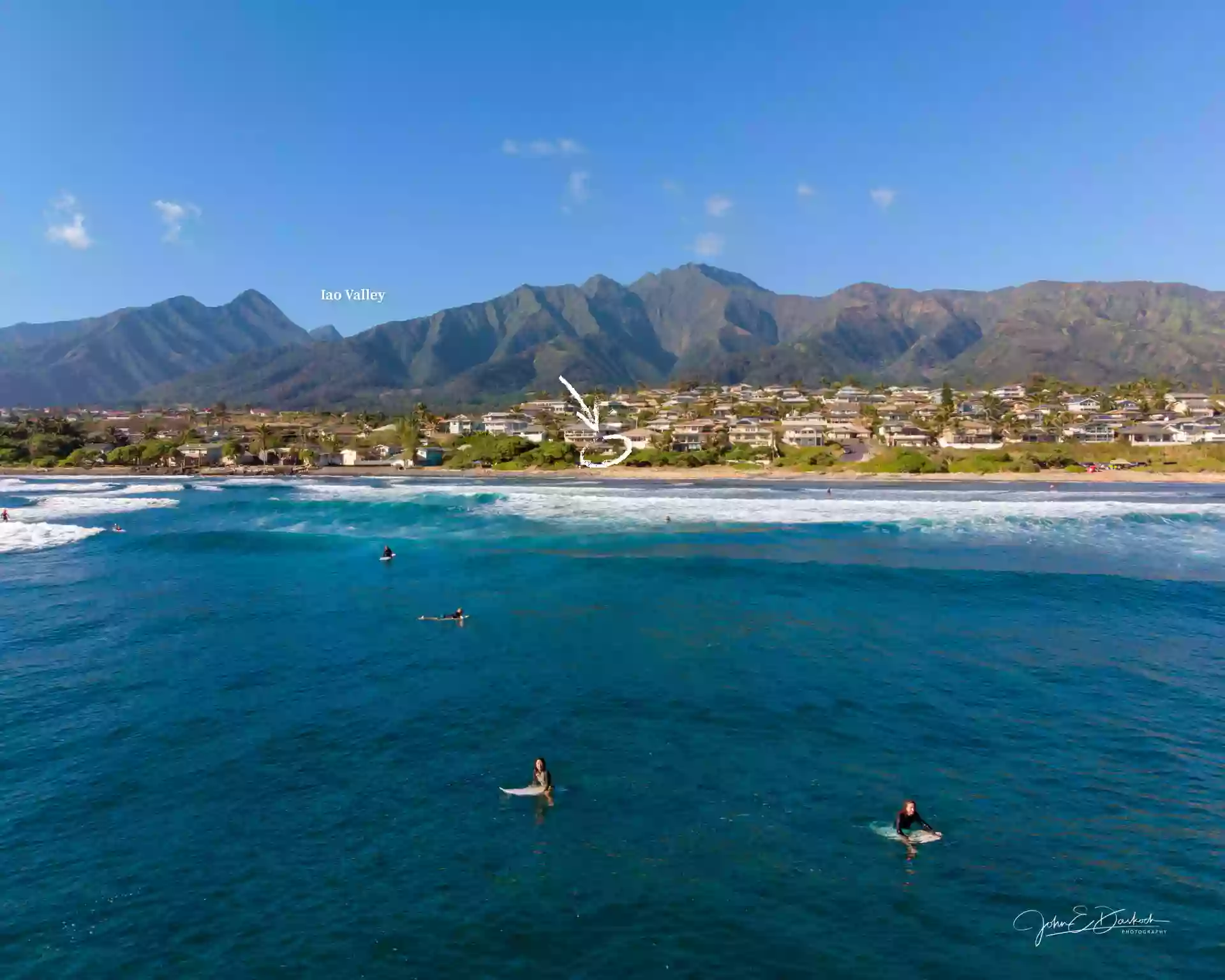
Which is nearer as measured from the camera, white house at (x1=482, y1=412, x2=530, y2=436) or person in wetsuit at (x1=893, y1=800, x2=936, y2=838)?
person in wetsuit at (x1=893, y1=800, x2=936, y2=838)

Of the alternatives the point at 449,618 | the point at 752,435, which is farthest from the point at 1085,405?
the point at 449,618

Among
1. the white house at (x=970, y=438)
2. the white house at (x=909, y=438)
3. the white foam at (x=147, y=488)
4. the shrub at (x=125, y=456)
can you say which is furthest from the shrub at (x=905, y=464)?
the shrub at (x=125, y=456)

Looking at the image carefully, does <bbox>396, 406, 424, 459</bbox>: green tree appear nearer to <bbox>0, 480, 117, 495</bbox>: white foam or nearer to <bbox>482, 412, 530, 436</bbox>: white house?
<bbox>482, 412, 530, 436</bbox>: white house

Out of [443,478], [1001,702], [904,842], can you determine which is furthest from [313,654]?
[443,478]

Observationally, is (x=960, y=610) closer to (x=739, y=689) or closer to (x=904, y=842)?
(x=739, y=689)

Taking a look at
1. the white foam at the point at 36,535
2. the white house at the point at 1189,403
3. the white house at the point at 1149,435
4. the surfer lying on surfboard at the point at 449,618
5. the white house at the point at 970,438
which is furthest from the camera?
the white house at the point at 1189,403

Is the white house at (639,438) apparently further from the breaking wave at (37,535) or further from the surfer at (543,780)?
the surfer at (543,780)

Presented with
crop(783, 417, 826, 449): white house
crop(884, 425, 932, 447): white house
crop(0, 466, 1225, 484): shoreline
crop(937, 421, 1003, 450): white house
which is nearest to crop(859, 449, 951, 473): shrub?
crop(0, 466, 1225, 484): shoreline
